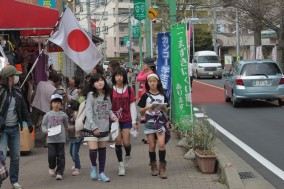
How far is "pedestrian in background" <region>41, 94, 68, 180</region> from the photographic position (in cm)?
760

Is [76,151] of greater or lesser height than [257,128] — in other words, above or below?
above

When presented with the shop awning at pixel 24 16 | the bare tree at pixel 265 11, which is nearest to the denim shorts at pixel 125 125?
the shop awning at pixel 24 16

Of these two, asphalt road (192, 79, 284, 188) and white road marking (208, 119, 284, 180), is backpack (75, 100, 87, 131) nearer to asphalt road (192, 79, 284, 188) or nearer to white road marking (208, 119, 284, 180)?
asphalt road (192, 79, 284, 188)

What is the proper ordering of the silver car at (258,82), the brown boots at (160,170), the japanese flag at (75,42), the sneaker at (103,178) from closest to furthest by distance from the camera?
the sneaker at (103,178), the brown boots at (160,170), the japanese flag at (75,42), the silver car at (258,82)

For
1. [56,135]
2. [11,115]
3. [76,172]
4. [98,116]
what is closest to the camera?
[11,115]

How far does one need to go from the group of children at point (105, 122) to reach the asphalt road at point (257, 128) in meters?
2.05

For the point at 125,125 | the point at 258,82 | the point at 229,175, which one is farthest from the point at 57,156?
the point at 258,82

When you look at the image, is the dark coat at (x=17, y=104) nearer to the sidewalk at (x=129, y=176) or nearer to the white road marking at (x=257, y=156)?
the sidewalk at (x=129, y=176)

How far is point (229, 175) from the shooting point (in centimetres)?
714

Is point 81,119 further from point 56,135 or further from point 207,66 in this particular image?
point 207,66

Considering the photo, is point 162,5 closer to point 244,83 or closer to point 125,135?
point 244,83

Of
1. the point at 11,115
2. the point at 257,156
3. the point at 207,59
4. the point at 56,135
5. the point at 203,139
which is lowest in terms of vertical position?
the point at 257,156

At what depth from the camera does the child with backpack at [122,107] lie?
7.80 meters

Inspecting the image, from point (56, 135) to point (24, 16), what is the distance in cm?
293
